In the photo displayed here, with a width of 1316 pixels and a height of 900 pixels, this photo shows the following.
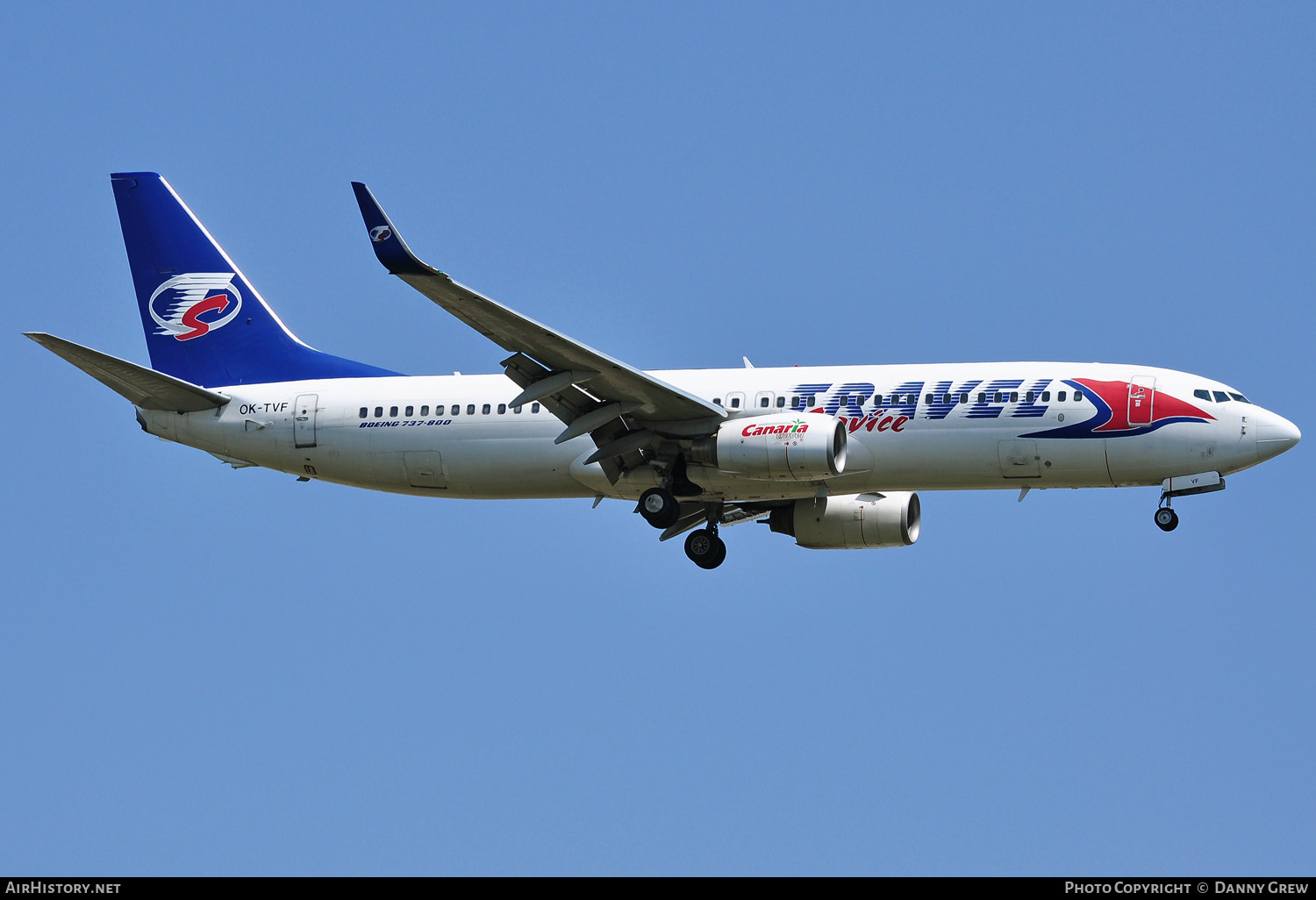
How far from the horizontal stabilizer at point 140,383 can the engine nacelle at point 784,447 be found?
515 inches

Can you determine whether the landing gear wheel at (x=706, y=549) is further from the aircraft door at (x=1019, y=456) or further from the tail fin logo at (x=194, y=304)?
the tail fin logo at (x=194, y=304)

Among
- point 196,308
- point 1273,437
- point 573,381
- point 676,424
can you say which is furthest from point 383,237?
point 1273,437

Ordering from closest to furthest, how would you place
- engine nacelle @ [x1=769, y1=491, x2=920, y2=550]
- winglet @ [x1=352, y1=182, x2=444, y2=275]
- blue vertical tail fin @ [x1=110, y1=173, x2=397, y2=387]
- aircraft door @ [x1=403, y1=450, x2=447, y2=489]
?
winglet @ [x1=352, y1=182, x2=444, y2=275]
aircraft door @ [x1=403, y1=450, x2=447, y2=489]
engine nacelle @ [x1=769, y1=491, x2=920, y2=550]
blue vertical tail fin @ [x1=110, y1=173, x2=397, y2=387]

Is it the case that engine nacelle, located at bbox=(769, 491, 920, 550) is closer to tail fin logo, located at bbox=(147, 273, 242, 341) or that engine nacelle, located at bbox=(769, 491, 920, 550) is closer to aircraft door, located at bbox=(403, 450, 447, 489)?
aircraft door, located at bbox=(403, 450, 447, 489)

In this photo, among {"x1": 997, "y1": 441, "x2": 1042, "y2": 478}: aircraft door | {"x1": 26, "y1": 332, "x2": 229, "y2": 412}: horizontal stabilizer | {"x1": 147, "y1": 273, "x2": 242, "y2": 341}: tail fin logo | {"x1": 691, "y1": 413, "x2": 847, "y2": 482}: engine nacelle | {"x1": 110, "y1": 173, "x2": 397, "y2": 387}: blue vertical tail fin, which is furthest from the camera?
{"x1": 147, "y1": 273, "x2": 242, "y2": 341}: tail fin logo

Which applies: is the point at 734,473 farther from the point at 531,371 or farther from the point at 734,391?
the point at 531,371

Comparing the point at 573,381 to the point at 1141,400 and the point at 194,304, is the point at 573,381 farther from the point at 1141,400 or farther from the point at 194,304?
the point at 194,304

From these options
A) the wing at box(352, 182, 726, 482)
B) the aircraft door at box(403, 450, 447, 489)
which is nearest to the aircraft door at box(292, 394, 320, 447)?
the aircraft door at box(403, 450, 447, 489)

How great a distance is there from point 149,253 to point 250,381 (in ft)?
17.0

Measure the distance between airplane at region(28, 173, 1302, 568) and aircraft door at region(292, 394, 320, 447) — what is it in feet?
0.14

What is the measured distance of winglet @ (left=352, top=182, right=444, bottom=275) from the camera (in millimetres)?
32719

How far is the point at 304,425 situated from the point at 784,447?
39.9ft

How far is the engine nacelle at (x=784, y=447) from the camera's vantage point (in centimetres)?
3778
